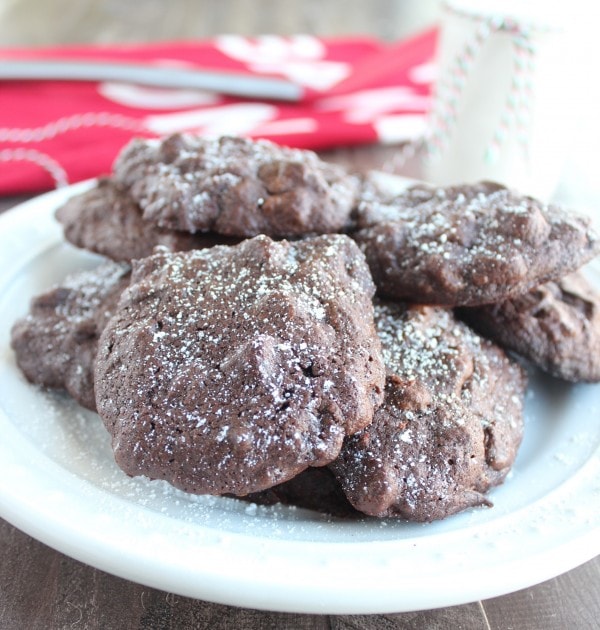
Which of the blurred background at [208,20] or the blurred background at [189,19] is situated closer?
the blurred background at [208,20]

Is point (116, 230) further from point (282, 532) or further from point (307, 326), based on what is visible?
point (282, 532)

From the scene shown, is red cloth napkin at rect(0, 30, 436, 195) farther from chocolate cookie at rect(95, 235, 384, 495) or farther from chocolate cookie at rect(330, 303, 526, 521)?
chocolate cookie at rect(330, 303, 526, 521)

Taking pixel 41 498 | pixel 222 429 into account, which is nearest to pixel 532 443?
pixel 222 429

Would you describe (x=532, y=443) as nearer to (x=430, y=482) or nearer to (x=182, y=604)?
(x=430, y=482)

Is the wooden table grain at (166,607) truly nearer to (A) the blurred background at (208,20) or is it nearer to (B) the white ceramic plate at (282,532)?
(B) the white ceramic plate at (282,532)

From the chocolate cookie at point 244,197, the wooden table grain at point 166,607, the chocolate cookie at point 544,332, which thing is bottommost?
the wooden table grain at point 166,607

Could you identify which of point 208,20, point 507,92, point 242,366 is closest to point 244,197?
point 242,366

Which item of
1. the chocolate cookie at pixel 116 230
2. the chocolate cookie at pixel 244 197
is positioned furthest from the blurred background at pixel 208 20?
the chocolate cookie at pixel 116 230
